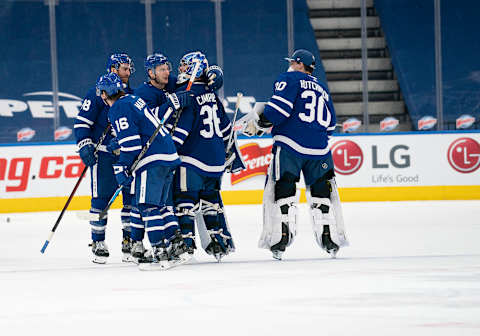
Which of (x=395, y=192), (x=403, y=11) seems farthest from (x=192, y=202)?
(x=403, y=11)

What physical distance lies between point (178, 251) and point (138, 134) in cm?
71

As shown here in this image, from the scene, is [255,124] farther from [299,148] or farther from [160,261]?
[160,261]

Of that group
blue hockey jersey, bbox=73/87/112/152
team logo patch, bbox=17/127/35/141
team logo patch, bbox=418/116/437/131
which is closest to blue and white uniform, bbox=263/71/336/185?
blue hockey jersey, bbox=73/87/112/152

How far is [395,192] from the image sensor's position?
1059cm

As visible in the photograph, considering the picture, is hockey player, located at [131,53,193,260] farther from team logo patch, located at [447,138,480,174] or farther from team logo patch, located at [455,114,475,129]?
team logo patch, located at [455,114,475,129]

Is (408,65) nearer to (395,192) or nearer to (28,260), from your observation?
(395,192)

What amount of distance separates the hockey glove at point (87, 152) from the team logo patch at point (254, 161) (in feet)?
17.1

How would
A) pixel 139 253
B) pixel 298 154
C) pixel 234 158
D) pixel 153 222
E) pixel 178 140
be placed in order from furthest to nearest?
pixel 234 158, pixel 298 154, pixel 178 140, pixel 139 253, pixel 153 222

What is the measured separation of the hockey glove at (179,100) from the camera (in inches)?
203

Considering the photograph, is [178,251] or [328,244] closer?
[178,251]

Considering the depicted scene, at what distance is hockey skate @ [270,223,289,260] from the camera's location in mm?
5328

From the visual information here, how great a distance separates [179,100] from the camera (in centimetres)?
517

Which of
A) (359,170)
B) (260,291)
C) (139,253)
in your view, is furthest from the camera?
(359,170)

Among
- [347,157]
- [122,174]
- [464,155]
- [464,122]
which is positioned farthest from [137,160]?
[464,122]
